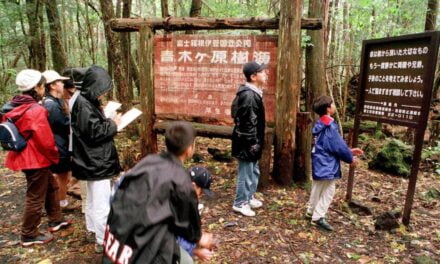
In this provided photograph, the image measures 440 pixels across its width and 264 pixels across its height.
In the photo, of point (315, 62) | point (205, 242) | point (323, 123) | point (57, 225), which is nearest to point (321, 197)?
point (323, 123)

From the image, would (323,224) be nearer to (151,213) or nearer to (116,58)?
(151,213)

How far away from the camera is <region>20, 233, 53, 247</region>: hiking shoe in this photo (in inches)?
160

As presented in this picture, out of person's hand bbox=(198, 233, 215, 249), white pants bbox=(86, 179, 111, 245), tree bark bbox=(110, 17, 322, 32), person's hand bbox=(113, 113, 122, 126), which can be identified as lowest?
white pants bbox=(86, 179, 111, 245)

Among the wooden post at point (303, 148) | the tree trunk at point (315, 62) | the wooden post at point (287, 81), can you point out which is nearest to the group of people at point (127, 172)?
the wooden post at point (287, 81)

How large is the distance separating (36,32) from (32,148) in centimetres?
999

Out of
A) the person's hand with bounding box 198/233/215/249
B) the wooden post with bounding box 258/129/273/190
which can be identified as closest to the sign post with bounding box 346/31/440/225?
the wooden post with bounding box 258/129/273/190

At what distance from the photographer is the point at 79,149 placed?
3629 millimetres

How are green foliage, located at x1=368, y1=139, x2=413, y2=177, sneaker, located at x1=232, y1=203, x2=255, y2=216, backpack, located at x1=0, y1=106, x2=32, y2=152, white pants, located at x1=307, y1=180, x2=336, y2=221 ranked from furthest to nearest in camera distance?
green foliage, located at x1=368, y1=139, x2=413, y2=177, sneaker, located at x1=232, y1=203, x2=255, y2=216, white pants, located at x1=307, y1=180, x2=336, y2=221, backpack, located at x1=0, y1=106, x2=32, y2=152

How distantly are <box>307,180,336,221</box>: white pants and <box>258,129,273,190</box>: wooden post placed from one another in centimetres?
121

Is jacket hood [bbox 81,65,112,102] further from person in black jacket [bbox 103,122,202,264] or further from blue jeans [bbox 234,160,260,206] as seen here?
blue jeans [bbox 234,160,260,206]

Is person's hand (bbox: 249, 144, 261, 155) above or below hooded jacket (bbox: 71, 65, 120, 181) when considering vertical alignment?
below

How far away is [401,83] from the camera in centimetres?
447

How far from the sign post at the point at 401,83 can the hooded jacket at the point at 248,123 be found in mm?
1833

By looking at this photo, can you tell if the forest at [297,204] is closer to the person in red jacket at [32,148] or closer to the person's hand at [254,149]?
the person in red jacket at [32,148]
